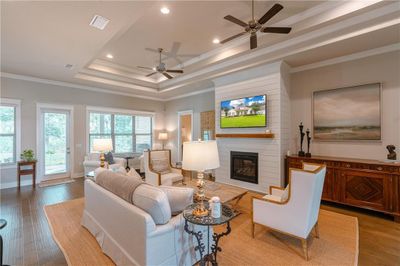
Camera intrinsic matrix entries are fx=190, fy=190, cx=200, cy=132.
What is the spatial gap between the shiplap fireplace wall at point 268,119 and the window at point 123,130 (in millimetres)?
4204

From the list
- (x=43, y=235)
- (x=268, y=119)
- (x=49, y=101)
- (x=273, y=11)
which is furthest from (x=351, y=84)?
(x=49, y=101)

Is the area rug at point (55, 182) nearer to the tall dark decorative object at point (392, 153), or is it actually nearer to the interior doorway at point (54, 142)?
the interior doorway at point (54, 142)

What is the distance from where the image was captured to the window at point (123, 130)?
22.0 ft

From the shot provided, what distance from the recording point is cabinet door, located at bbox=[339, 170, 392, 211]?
3.13 meters

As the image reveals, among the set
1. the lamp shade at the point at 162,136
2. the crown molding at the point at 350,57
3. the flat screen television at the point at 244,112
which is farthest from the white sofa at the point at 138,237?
the lamp shade at the point at 162,136

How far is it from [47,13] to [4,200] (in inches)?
156

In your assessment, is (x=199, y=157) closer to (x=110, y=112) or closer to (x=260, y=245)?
(x=260, y=245)

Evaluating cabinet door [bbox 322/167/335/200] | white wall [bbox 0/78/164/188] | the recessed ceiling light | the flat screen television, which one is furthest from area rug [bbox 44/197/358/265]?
the recessed ceiling light

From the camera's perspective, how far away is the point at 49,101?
5.65m

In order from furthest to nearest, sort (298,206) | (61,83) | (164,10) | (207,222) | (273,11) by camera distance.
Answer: (61,83)
(164,10)
(273,11)
(298,206)
(207,222)

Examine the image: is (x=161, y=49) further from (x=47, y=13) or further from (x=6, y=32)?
(x=6, y=32)

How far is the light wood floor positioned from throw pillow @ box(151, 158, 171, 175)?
197 centimetres

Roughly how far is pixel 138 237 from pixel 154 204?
1.09 ft

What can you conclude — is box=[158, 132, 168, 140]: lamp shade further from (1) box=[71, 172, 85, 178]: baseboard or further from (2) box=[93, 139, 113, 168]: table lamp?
(2) box=[93, 139, 113, 168]: table lamp
